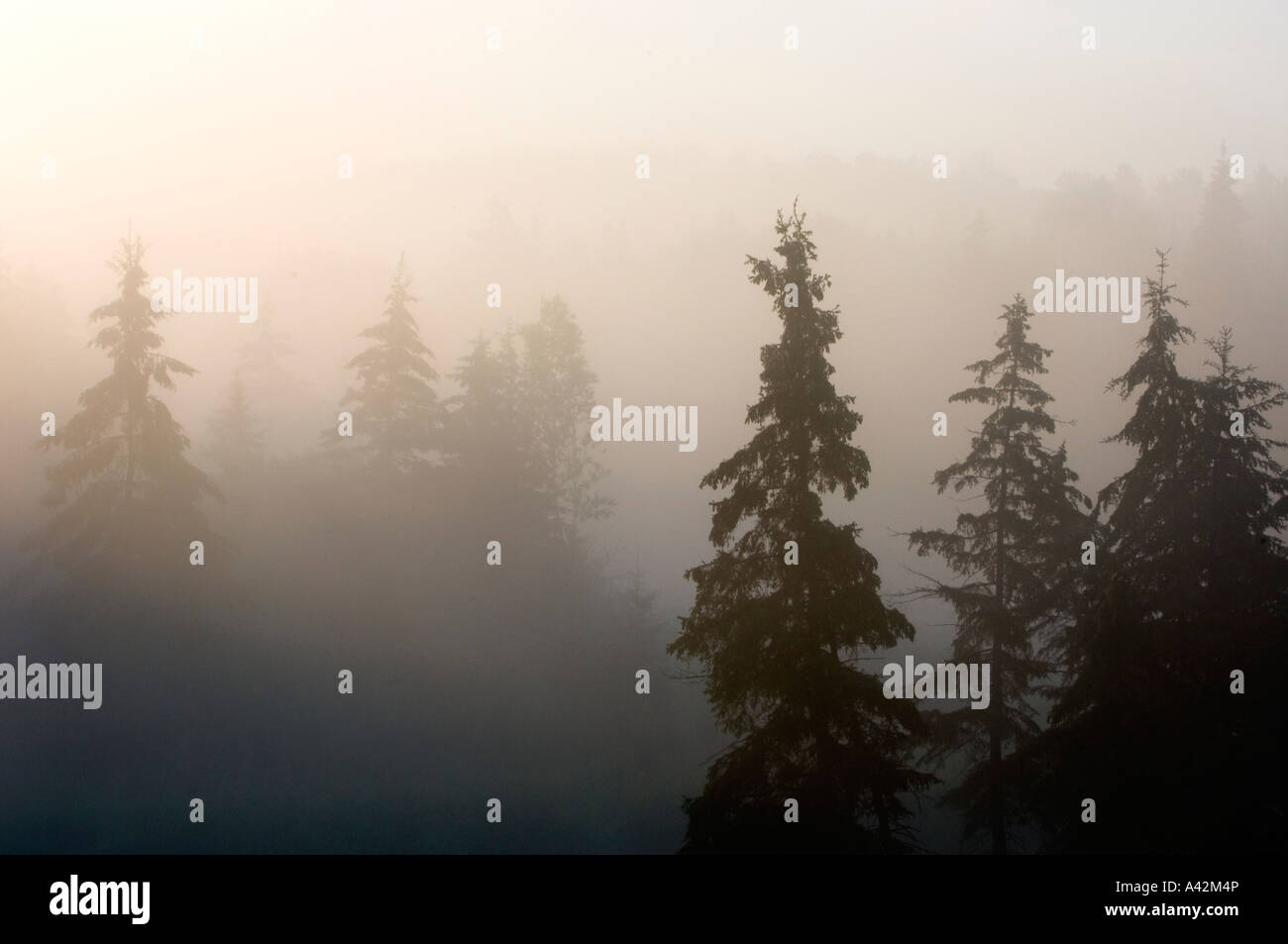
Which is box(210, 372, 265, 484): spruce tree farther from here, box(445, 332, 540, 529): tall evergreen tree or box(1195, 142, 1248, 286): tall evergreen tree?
box(1195, 142, 1248, 286): tall evergreen tree

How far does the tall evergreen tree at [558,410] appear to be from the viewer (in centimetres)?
2598

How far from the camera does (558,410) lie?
26.8 metres

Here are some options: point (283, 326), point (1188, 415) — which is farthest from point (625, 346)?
point (1188, 415)

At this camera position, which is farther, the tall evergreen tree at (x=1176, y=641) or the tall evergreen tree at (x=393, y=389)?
the tall evergreen tree at (x=393, y=389)

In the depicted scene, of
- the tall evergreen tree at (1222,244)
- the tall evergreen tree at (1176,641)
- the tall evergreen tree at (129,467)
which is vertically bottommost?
the tall evergreen tree at (1176,641)

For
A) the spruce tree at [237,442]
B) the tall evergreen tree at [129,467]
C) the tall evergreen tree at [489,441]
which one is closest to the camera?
the tall evergreen tree at [129,467]

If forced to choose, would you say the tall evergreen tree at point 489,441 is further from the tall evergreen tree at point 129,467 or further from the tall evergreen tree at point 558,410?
the tall evergreen tree at point 129,467

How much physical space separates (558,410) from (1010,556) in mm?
16118

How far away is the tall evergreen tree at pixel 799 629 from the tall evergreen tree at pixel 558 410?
13561 mm

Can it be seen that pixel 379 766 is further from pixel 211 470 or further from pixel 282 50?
pixel 282 50

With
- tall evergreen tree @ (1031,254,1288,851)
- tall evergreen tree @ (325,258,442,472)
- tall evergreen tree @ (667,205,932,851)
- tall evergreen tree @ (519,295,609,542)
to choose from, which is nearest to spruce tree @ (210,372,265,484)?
tall evergreen tree @ (325,258,442,472)

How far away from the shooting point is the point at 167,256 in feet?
155

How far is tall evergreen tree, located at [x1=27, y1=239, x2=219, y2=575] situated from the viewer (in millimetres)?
18625

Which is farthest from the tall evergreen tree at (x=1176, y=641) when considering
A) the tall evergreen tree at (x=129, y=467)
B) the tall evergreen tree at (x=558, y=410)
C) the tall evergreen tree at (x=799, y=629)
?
the tall evergreen tree at (x=129, y=467)
